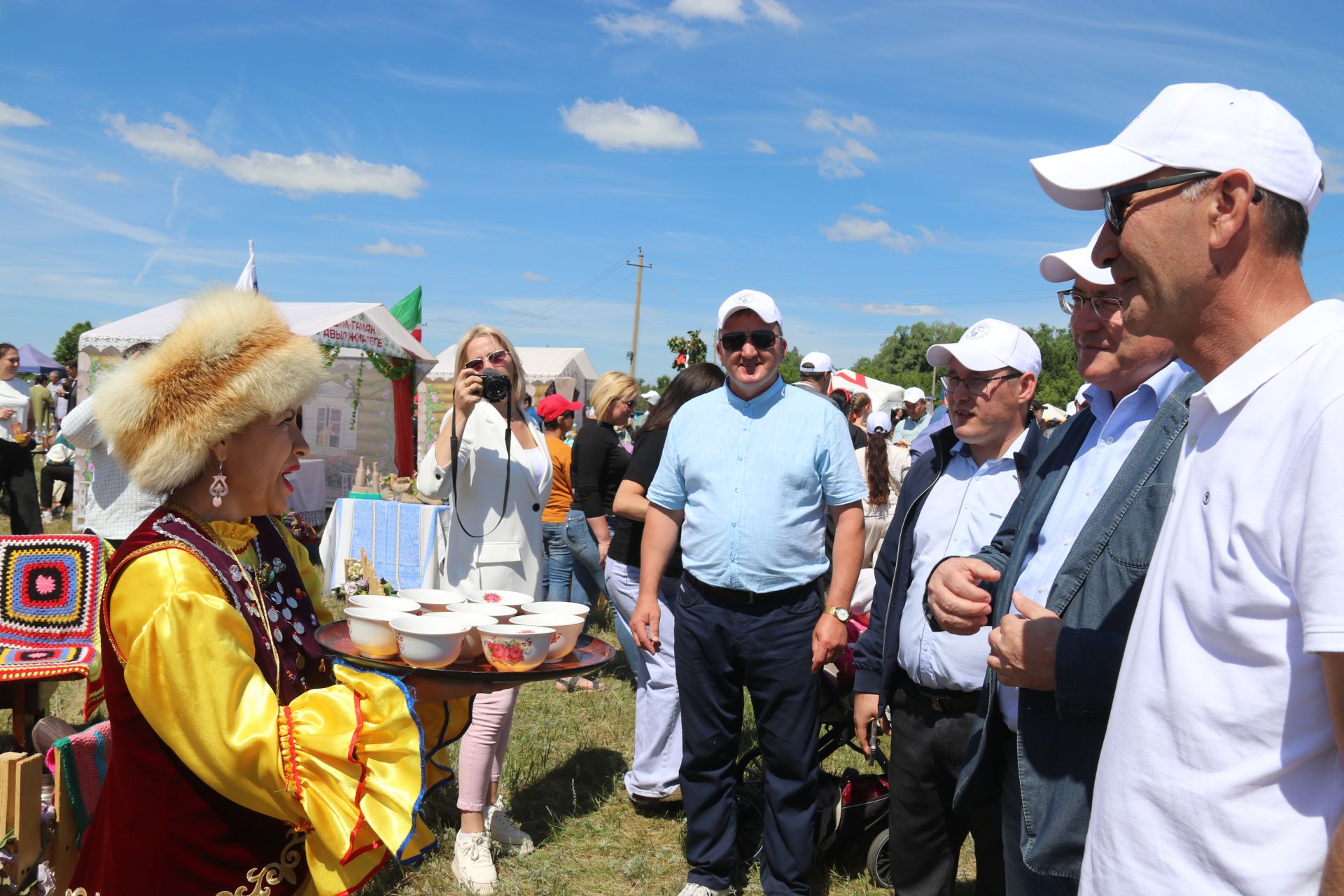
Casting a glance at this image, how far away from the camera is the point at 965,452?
9.82ft

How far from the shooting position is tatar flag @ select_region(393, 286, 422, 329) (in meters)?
16.0

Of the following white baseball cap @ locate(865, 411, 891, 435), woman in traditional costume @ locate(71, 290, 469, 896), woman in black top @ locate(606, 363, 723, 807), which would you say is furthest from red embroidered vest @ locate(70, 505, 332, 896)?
white baseball cap @ locate(865, 411, 891, 435)

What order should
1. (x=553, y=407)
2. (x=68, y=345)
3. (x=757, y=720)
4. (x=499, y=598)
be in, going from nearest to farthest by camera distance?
(x=499, y=598) → (x=757, y=720) → (x=553, y=407) → (x=68, y=345)

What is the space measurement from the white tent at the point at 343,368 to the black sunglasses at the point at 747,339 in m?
8.68

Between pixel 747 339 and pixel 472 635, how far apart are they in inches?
68.1

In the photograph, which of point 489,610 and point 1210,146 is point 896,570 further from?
point 1210,146

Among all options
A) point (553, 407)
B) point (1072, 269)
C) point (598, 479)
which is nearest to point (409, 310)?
point (553, 407)

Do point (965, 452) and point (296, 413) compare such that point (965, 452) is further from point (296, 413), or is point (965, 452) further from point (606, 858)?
point (606, 858)

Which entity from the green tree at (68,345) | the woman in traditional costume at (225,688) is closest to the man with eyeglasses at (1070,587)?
the woman in traditional costume at (225,688)

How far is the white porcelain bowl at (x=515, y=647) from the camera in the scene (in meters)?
1.98

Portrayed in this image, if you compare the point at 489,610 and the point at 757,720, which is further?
the point at 757,720

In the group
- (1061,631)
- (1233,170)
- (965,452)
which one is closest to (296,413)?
(1061,631)

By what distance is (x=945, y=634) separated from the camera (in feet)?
8.93

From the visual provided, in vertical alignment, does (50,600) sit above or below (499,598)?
below
